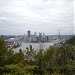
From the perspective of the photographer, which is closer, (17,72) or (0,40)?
(17,72)

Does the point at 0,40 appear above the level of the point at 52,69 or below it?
above

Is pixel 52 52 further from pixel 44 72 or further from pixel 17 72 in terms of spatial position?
pixel 17 72

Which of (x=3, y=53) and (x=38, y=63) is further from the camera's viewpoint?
(x=3, y=53)

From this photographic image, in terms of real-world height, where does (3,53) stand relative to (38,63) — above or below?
above

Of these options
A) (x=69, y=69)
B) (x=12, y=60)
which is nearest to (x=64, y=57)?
(x=69, y=69)

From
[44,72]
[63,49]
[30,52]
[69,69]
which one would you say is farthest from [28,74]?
[30,52]

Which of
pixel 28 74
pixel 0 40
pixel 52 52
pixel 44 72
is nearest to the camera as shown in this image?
pixel 28 74

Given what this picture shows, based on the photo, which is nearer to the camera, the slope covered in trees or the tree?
the slope covered in trees

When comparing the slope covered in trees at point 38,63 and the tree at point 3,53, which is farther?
the tree at point 3,53

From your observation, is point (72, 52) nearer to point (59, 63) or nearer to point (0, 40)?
point (59, 63)

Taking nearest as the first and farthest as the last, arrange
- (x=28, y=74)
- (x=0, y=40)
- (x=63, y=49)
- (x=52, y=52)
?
(x=28, y=74), (x=0, y=40), (x=63, y=49), (x=52, y=52)
